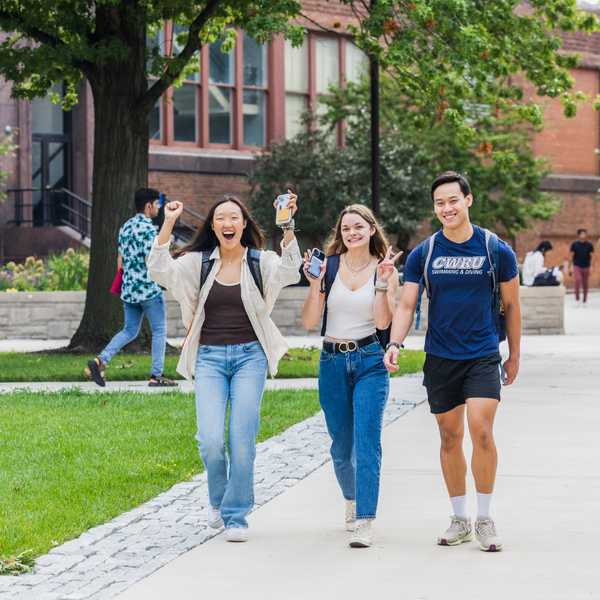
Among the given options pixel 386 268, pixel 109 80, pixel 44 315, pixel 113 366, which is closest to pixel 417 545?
pixel 386 268

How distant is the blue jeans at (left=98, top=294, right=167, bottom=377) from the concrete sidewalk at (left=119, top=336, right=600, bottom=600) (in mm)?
3975

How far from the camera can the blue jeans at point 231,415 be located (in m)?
7.76

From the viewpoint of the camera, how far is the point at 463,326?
741 centimetres

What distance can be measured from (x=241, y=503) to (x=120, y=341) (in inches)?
298

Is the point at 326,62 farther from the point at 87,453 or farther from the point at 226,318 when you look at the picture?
the point at 226,318

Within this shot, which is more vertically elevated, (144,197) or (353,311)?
(144,197)

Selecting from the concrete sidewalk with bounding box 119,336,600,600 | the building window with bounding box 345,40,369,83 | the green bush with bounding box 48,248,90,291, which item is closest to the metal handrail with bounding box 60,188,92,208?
the green bush with bounding box 48,248,90,291

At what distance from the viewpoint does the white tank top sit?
7.71 m

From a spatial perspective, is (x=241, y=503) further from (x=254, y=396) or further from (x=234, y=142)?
(x=234, y=142)

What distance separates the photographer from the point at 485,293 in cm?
741

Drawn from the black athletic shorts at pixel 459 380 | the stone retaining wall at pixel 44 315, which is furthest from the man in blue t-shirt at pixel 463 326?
the stone retaining wall at pixel 44 315

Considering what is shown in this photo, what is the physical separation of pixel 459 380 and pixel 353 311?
656 millimetres

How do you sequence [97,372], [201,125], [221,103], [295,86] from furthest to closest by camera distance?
[295,86] → [221,103] → [201,125] → [97,372]

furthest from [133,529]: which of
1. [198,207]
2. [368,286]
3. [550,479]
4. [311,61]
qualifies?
[311,61]
